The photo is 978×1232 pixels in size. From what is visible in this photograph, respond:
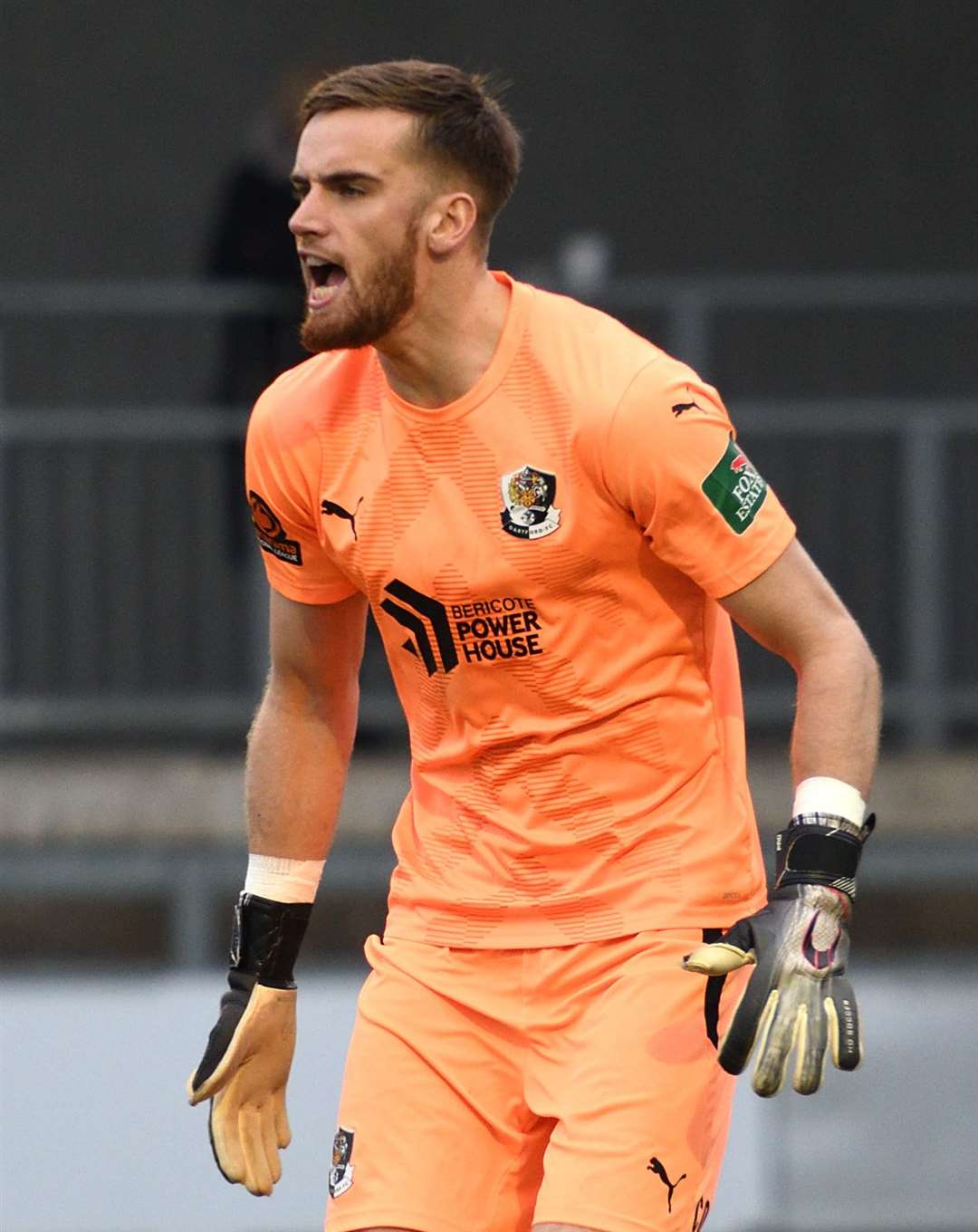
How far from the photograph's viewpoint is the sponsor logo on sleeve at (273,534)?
4414 mm

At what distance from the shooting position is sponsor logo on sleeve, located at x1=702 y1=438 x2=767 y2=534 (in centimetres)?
401

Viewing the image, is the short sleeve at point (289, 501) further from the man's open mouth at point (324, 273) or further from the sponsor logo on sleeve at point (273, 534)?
the man's open mouth at point (324, 273)

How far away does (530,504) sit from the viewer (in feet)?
13.5

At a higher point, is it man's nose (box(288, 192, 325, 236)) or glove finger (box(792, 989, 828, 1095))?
man's nose (box(288, 192, 325, 236))

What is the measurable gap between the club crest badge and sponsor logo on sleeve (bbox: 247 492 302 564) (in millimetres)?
454

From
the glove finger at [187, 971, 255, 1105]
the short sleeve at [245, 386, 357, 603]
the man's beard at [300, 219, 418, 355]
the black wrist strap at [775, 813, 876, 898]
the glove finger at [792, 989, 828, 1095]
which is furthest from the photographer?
the glove finger at [187, 971, 255, 1105]

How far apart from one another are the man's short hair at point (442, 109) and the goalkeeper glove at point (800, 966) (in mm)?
1204

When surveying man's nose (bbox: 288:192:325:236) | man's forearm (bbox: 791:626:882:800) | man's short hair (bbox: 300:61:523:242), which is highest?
man's short hair (bbox: 300:61:523:242)

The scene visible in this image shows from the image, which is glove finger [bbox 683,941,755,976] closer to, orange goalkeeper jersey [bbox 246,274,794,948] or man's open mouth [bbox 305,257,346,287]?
orange goalkeeper jersey [bbox 246,274,794,948]

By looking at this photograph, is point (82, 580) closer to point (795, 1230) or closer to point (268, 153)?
point (268, 153)

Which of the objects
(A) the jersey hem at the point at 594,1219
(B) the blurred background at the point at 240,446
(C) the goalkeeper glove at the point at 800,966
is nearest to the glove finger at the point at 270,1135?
(A) the jersey hem at the point at 594,1219

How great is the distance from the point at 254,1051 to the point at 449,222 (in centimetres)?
150

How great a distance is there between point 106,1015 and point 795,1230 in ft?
7.41

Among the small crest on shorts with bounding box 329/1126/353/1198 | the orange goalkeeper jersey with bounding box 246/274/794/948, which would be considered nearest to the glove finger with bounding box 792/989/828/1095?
the orange goalkeeper jersey with bounding box 246/274/794/948
